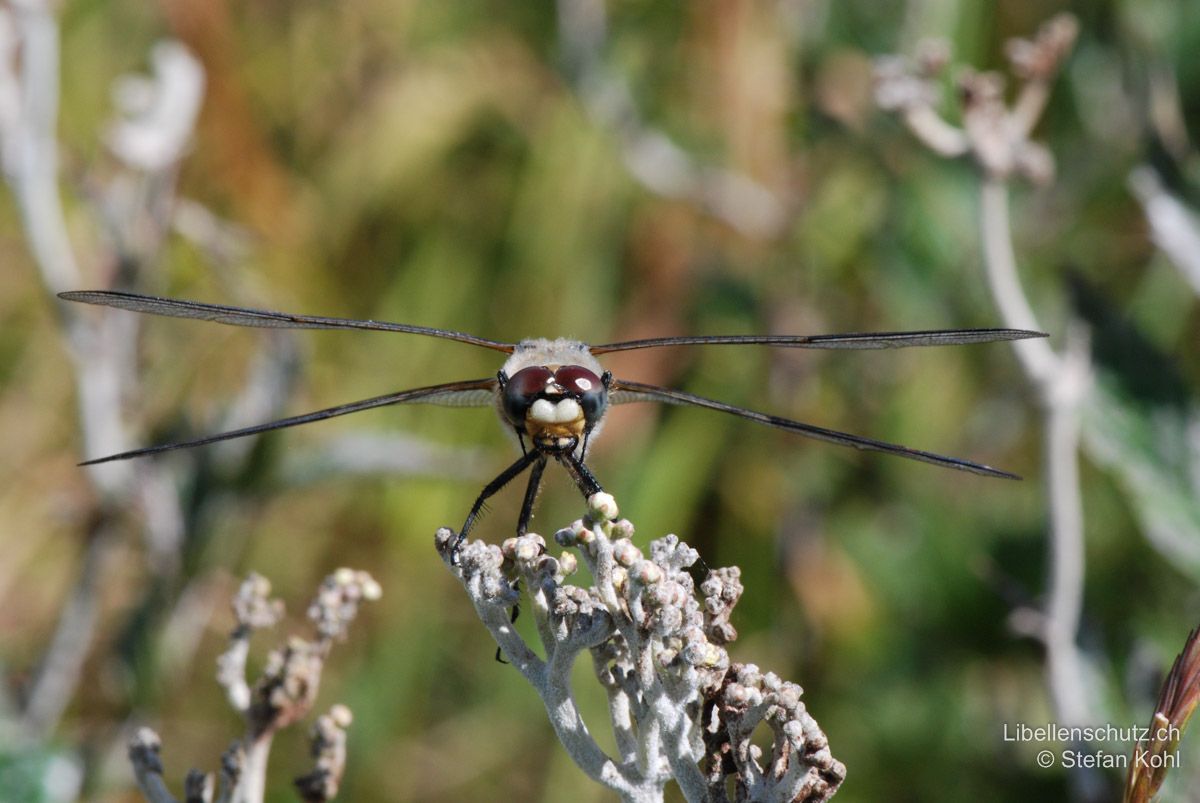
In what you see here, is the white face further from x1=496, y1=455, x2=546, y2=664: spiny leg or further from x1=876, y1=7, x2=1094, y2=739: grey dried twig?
x1=876, y1=7, x2=1094, y2=739: grey dried twig

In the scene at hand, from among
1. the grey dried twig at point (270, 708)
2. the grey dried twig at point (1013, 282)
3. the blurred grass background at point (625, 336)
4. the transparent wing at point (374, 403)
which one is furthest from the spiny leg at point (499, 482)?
the grey dried twig at point (1013, 282)

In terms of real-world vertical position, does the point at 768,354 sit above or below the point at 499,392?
above

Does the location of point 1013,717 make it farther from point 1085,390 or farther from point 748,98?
point 748,98

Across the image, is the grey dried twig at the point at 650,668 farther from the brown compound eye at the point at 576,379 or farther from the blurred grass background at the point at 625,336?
the blurred grass background at the point at 625,336

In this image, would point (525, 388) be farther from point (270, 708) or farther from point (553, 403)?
point (270, 708)

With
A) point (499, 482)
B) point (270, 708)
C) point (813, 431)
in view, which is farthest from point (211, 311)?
point (813, 431)

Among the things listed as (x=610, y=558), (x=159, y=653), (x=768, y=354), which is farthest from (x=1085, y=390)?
(x=159, y=653)
